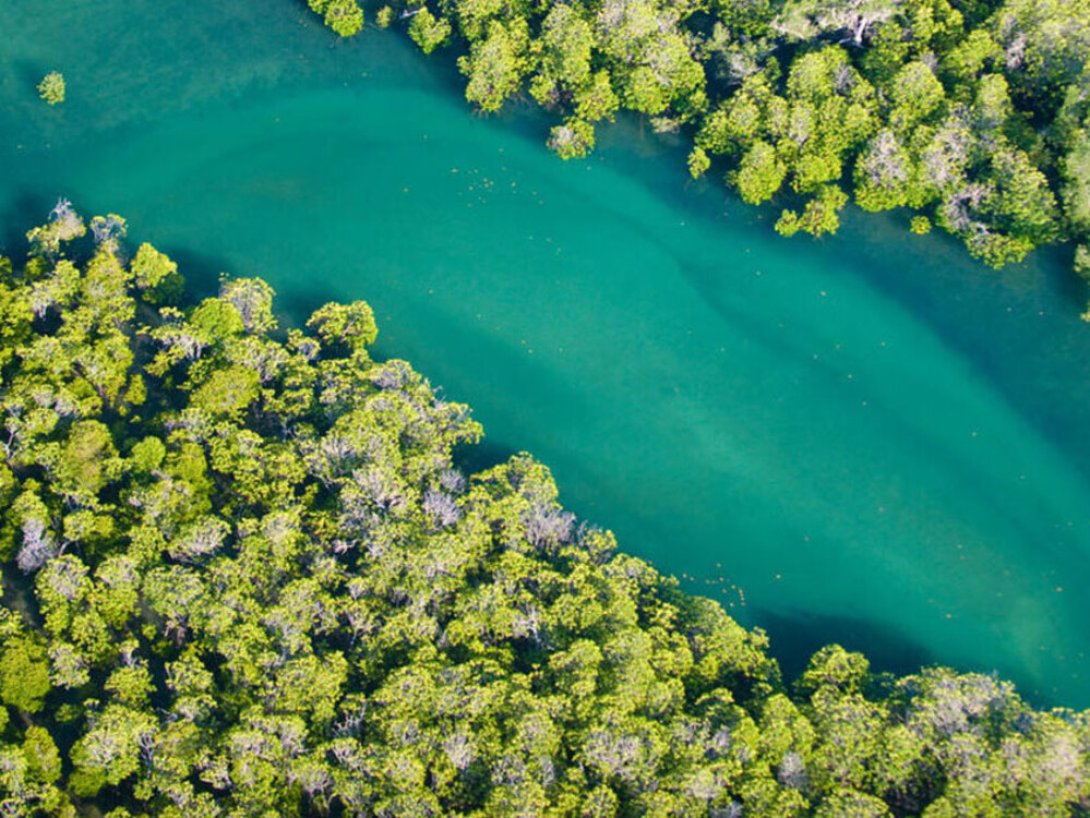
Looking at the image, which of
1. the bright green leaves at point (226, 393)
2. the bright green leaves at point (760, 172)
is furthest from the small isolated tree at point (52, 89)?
the bright green leaves at point (760, 172)

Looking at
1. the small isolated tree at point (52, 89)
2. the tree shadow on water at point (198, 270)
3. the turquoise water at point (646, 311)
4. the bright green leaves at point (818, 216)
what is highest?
the bright green leaves at point (818, 216)

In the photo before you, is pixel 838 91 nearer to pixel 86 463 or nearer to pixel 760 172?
pixel 760 172

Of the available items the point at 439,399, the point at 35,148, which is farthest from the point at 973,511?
the point at 35,148

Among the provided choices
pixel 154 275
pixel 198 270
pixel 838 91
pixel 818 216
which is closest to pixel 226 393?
pixel 154 275

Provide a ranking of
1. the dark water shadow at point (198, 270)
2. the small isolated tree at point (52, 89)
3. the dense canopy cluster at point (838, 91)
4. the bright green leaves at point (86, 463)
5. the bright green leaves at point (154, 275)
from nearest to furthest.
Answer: the bright green leaves at point (86, 463), the bright green leaves at point (154, 275), the dark water shadow at point (198, 270), the dense canopy cluster at point (838, 91), the small isolated tree at point (52, 89)

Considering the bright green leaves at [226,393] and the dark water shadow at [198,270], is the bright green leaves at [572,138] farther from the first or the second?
the bright green leaves at [226,393]

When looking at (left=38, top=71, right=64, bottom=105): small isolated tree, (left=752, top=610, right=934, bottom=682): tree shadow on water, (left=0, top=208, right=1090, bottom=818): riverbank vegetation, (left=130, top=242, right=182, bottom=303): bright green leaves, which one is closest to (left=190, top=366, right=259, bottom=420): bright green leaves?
(left=0, top=208, right=1090, bottom=818): riverbank vegetation
